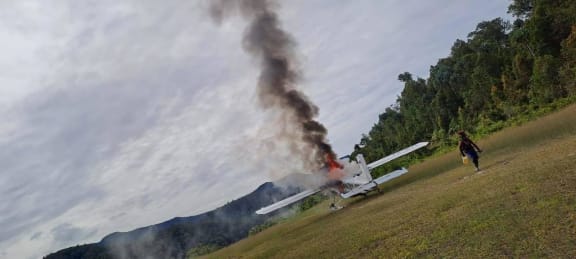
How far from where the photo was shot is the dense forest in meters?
46.5

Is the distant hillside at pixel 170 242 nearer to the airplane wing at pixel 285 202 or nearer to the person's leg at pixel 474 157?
the airplane wing at pixel 285 202

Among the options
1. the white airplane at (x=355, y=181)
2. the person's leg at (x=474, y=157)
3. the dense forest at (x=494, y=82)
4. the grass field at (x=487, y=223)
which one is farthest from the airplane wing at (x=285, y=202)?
the dense forest at (x=494, y=82)

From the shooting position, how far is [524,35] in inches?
2382

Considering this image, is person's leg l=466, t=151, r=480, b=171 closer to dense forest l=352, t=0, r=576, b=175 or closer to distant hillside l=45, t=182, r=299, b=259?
dense forest l=352, t=0, r=576, b=175

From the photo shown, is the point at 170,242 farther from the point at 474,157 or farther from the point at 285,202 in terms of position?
the point at 474,157

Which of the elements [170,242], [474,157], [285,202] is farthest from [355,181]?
[170,242]

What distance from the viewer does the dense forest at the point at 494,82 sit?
153ft

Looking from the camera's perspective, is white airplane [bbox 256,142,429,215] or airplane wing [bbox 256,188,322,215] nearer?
white airplane [bbox 256,142,429,215]

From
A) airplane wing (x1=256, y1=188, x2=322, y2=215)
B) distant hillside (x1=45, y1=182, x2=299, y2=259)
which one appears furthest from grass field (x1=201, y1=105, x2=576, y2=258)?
distant hillside (x1=45, y1=182, x2=299, y2=259)

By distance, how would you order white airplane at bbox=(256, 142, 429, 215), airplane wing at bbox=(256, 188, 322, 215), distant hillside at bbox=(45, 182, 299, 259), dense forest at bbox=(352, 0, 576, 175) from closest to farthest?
white airplane at bbox=(256, 142, 429, 215) < airplane wing at bbox=(256, 188, 322, 215) < dense forest at bbox=(352, 0, 576, 175) < distant hillside at bbox=(45, 182, 299, 259)

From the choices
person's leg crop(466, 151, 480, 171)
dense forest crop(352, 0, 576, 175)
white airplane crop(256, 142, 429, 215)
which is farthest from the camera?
dense forest crop(352, 0, 576, 175)

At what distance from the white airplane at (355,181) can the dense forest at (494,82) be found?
21751 millimetres

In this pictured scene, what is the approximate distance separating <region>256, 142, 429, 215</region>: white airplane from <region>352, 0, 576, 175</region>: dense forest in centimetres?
2175

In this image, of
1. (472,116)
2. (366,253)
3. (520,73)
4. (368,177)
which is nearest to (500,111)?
(520,73)
